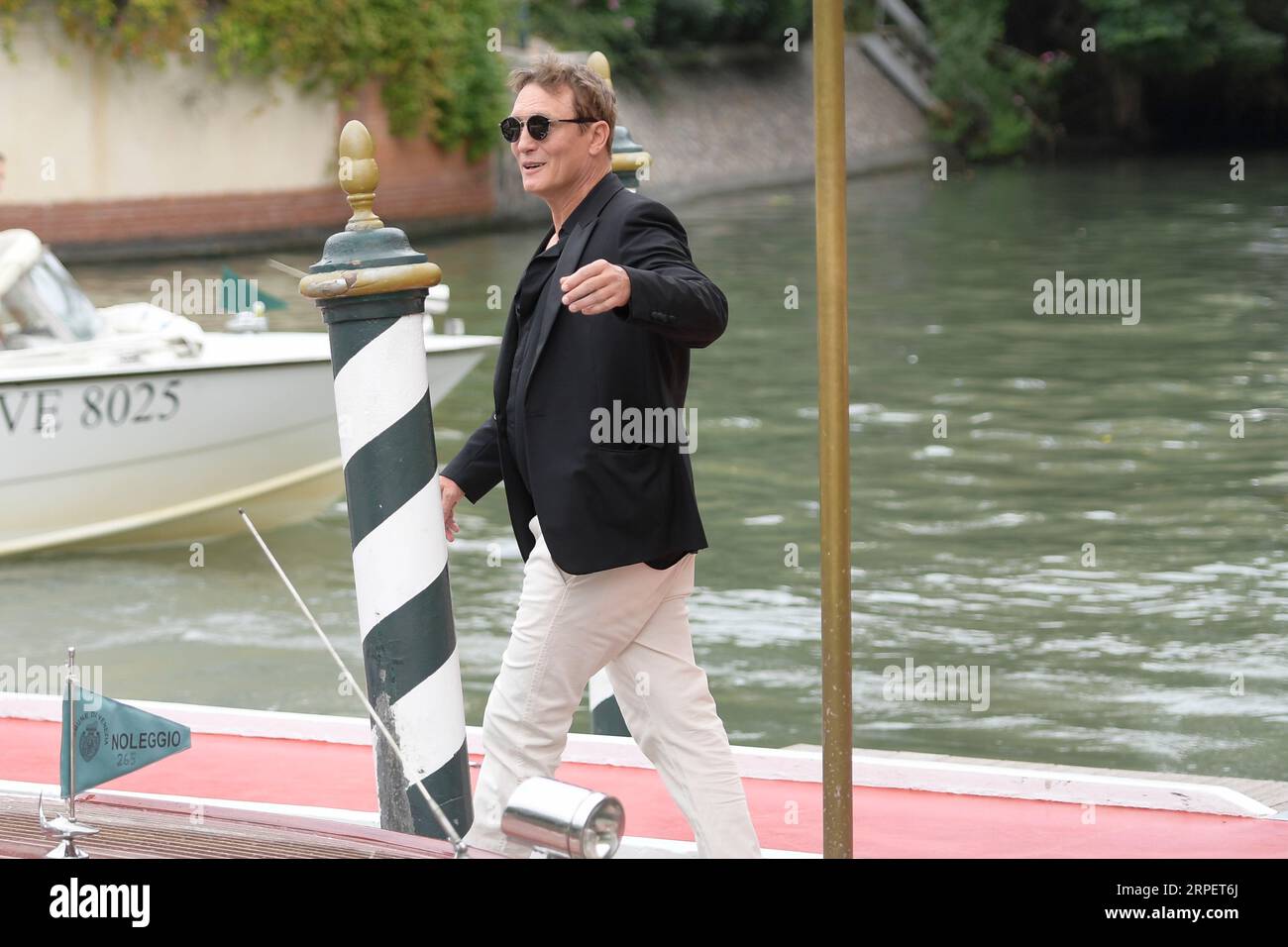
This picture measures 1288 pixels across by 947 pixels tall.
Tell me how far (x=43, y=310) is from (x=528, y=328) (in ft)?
19.3

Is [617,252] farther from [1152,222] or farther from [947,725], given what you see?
[1152,222]

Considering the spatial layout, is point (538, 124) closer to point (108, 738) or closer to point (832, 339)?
point (832, 339)

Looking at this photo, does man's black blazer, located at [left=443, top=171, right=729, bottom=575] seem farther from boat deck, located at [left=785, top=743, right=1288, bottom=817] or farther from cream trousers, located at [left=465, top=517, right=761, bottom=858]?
boat deck, located at [left=785, top=743, right=1288, bottom=817]

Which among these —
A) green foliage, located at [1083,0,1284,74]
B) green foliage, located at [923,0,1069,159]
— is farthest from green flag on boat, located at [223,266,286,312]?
green foliage, located at [1083,0,1284,74]

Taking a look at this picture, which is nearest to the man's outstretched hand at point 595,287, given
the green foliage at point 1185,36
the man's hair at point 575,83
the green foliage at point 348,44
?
the man's hair at point 575,83

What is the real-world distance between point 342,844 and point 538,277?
3.79 ft

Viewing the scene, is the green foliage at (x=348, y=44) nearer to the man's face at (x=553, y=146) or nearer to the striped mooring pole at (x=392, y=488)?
the striped mooring pole at (x=392, y=488)

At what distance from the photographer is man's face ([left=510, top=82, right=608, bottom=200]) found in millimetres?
3148

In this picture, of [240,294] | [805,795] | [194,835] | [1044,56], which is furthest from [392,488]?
[1044,56]

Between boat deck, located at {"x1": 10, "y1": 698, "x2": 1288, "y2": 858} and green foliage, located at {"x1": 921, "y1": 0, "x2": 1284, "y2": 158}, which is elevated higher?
green foliage, located at {"x1": 921, "y1": 0, "x2": 1284, "y2": 158}

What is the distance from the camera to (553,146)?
315cm

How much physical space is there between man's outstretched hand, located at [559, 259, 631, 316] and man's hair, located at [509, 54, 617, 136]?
494mm

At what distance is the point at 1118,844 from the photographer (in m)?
3.87

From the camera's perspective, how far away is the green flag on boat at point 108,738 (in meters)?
2.60
